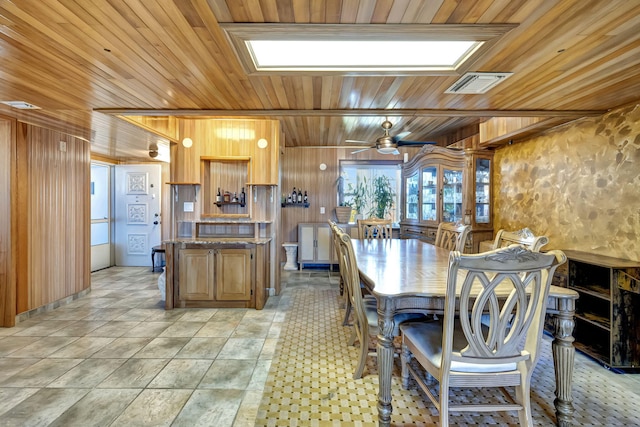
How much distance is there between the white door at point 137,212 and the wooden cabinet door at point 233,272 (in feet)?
10.3

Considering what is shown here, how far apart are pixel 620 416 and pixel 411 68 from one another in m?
2.51

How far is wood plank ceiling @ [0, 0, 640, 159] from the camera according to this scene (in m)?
1.50

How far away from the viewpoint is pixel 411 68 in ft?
6.97

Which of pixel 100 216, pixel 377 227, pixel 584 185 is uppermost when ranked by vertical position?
pixel 584 185

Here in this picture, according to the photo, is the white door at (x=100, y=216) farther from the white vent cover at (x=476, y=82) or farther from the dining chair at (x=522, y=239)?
the dining chair at (x=522, y=239)

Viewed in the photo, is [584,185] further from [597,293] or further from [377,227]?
[377,227]

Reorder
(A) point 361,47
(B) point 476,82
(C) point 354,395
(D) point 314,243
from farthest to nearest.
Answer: (D) point 314,243
(B) point 476,82
(C) point 354,395
(A) point 361,47

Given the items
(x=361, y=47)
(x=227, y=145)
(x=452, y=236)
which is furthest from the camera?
(x=227, y=145)

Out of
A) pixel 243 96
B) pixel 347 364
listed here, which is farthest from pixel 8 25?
pixel 347 364

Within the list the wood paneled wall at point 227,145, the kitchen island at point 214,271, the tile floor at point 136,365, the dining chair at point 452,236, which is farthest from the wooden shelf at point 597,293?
the wood paneled wall at point 227,145

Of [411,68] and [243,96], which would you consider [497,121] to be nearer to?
[411,68]

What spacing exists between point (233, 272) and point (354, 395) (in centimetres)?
214

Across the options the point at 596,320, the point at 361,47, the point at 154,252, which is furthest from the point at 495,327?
the point at 154,252

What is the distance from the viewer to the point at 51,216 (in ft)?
12.3
